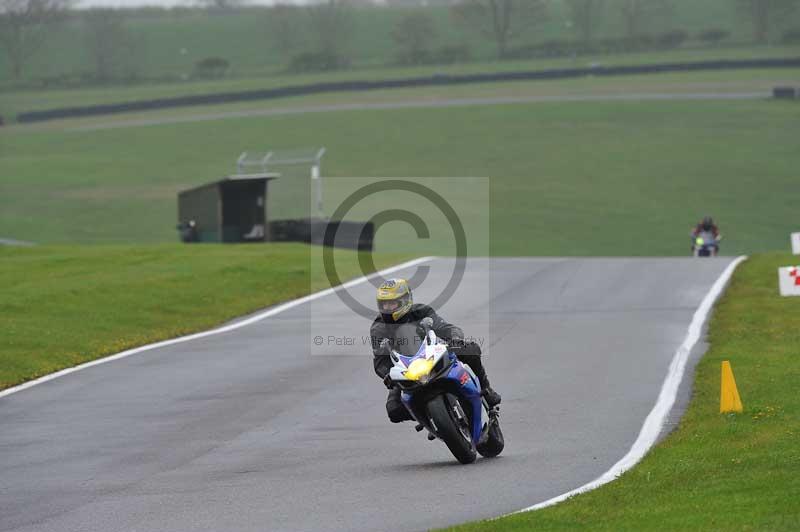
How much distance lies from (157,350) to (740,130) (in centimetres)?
4797

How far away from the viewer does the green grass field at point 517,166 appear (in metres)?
47.2

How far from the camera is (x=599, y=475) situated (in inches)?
435

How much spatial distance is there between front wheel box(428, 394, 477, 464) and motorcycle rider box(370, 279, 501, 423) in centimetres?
42

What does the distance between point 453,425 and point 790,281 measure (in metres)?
11.5

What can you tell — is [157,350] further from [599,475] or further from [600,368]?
[599,475]

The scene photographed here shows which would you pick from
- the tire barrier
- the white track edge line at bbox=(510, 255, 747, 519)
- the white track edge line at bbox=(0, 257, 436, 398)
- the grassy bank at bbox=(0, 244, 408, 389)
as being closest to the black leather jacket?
the white track edge line at bbox=(510, 255, 747, 519)

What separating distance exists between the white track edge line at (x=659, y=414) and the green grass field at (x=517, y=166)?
20.3 meters

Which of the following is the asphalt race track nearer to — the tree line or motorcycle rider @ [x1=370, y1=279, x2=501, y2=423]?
motorcycle rider @ [x1=370, y1=279, x2=501, y2=423]

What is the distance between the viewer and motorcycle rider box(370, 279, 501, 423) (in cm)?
1152

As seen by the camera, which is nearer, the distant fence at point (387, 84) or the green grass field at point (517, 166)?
the green grass field at point (517, 166)

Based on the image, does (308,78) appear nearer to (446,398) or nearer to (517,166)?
(517,166)

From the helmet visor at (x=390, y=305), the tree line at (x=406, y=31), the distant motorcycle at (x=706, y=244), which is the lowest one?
the distant motorcycle at (x=706, y=244)

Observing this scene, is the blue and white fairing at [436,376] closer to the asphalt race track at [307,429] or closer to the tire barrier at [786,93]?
the asphalt race track at [307,429]

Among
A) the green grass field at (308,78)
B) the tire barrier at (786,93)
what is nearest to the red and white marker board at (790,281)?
the tire barrier at (786,93)
